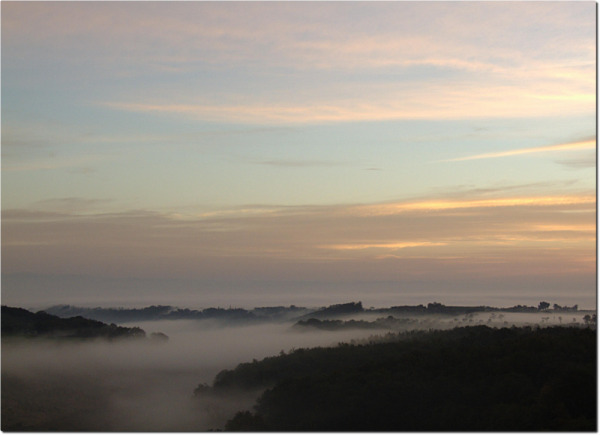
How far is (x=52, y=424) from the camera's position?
2203 inches

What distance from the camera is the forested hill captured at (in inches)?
3248

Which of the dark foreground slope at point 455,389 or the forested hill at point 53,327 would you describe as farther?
the forested hill at point 53,327

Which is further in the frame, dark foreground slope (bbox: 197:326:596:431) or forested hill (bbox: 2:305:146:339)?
forested hill (bbox: 2:305:146:339)

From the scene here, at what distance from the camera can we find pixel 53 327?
92500mm

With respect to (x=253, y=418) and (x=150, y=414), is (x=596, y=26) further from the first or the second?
(x=150, y=414)

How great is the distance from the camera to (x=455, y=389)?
38031 millimetres

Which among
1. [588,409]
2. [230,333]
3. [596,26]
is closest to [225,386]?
[588,409]

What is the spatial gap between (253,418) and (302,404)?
3398 millimetres

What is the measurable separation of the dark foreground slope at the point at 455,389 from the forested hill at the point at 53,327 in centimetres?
4671

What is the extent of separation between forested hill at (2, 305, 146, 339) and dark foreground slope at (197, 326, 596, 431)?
46.7 metres

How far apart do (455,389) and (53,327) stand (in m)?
70.9

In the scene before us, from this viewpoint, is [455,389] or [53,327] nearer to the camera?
[455,389]

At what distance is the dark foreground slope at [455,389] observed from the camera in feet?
108

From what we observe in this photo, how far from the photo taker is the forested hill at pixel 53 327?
82500mm
